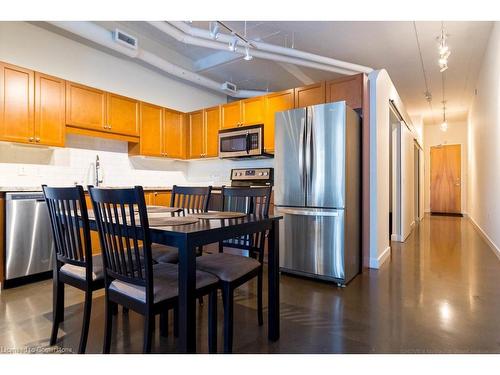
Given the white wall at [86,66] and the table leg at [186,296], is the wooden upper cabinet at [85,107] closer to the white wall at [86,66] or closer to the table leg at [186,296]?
the white wall at [86,66]

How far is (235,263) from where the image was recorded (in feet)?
6.23

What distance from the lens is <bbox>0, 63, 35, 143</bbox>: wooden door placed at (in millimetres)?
3006

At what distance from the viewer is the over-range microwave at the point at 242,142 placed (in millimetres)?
4336

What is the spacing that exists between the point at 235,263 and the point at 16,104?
9.99 feet

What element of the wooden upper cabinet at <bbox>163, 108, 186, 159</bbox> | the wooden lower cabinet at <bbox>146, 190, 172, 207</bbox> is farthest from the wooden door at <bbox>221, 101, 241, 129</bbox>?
the wooden lower cabinet at <bbox>146, 190, 172, 207</bbox>

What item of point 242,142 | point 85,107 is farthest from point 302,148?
point 85,107

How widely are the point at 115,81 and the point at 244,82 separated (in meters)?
2.52

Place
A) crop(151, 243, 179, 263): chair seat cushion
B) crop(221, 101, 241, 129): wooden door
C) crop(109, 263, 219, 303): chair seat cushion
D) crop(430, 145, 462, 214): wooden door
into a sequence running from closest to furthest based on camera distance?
1. crop(109, 263, 219, 303): chair seat cushion
2. crop(151, 243, 179, 263): chair seat cushion
3. crop(221, 101, 241, 129): wooden door
4. crop(430, 145, 462, 214): wooden door

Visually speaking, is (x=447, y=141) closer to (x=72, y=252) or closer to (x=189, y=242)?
(x=189, y=242)

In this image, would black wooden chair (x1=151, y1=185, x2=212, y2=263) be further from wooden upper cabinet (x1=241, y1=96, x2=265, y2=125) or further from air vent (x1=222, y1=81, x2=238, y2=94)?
air vent (x1=222, y1=81, x2=238, y2=94)

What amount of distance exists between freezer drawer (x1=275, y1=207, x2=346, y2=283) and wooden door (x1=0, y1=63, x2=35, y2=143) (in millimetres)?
2970

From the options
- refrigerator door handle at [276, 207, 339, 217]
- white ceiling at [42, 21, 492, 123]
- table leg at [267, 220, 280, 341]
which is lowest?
table leg at [267, 220, 280, 341]
